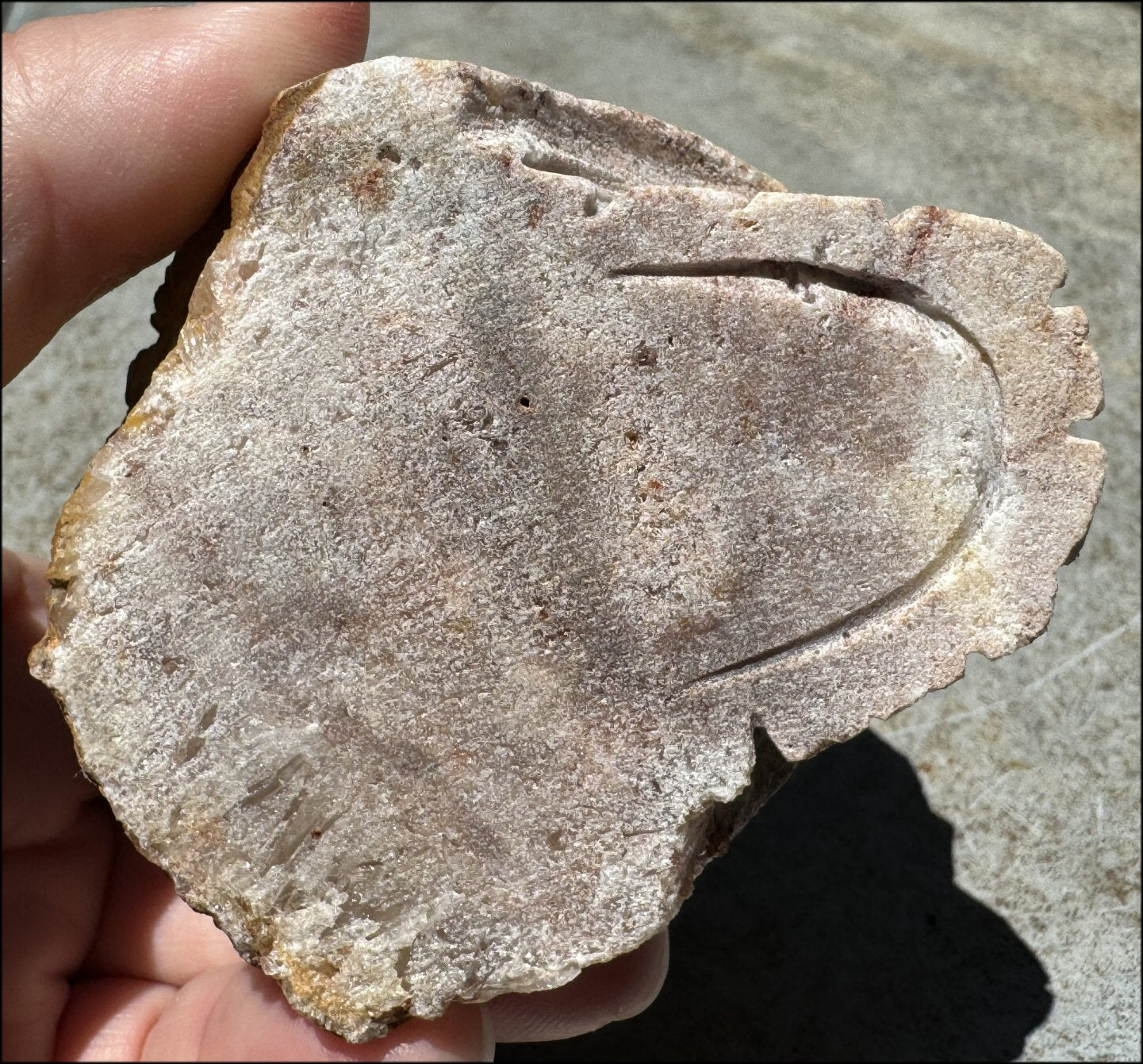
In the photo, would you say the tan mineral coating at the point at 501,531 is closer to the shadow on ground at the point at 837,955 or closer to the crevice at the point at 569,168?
the crevice at the point at 569,168

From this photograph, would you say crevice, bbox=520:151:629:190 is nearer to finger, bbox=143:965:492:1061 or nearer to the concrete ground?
finger, bbox=143:965:492:1061

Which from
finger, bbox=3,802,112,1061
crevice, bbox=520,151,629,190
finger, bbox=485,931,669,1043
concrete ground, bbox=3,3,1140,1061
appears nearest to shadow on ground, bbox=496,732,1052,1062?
concrete ground, bbox=3,3,1140,1061

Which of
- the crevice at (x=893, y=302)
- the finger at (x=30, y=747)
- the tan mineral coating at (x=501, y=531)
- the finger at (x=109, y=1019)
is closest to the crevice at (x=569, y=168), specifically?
the tan mineral coating at (x=501, y=531)

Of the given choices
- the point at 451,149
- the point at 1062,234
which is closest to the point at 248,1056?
the point at 451,149

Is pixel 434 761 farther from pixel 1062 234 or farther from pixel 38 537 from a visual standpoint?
pixel 1062 234

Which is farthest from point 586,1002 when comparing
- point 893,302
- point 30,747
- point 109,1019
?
point 893,302

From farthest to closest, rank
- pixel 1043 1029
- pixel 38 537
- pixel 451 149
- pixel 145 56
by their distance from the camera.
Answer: pixel 38 537 → pixel 1043 1029 → pixel 145 56 → pixel 451 149
